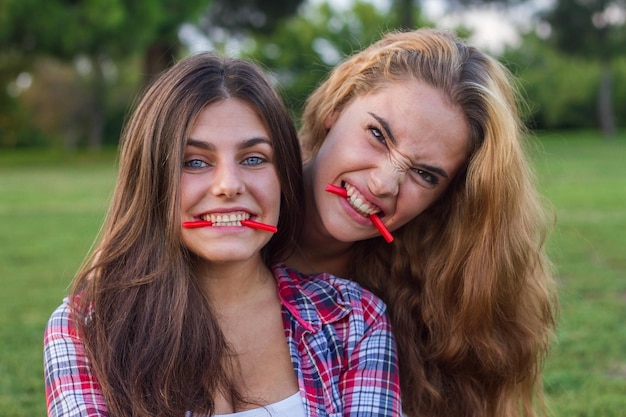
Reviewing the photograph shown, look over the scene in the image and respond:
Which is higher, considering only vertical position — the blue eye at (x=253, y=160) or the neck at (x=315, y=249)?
the blue eye at (x=253, y=160)

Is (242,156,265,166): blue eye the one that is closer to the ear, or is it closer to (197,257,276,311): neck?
(197,257,276,311): neck

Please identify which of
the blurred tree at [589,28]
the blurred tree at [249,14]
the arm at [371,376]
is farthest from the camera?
the blurred tree at [589,28]

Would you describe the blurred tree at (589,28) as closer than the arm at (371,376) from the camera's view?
No

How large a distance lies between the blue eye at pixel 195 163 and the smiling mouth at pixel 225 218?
0.12 meters

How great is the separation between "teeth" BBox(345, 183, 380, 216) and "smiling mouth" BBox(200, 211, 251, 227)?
44cm

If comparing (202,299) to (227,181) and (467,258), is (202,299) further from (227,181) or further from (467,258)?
(467,258)

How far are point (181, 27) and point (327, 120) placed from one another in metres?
18.9

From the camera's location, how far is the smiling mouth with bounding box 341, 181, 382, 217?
2156 mm

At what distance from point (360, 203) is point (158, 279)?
643 millimetres

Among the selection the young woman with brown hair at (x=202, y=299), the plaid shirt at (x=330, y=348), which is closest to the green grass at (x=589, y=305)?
the plaid shirt at (x=330, y=348)

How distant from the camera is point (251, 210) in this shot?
6.06 feet

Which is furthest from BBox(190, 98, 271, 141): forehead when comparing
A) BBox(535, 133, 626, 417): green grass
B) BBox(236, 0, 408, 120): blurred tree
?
BBox(236, 0, 408, 120): blurred tree

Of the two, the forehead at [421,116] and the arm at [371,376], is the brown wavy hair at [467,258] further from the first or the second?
the arm at [371,376]

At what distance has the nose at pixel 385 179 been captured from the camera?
6.87 ft
